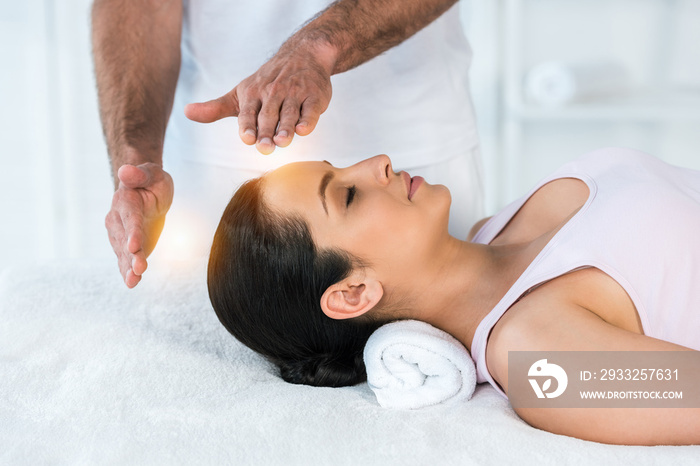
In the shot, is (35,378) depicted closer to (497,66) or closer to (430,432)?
(430,432)

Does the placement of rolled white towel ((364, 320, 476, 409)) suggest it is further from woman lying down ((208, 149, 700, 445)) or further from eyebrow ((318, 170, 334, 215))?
eyebrow ((318, 170, 334, 215))

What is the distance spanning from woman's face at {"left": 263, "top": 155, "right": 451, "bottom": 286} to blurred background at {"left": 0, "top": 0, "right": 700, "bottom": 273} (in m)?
1.38

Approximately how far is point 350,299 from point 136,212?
0.47 meters

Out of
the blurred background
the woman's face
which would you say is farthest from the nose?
the blurred background

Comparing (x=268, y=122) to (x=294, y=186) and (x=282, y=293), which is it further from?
(x=282, y=293)

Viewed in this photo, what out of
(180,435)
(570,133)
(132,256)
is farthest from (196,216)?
(570,133)

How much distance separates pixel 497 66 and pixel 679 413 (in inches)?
75.2

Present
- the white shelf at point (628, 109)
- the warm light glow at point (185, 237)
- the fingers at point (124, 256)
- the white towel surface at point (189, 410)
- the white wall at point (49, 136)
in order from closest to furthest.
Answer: the white towel surface at point (189, 410) → the fingers at point (124, 256) → the warm light glow at point (185, 237) → the white shelf at point (628, 109) → the white wall at point (49, 136)

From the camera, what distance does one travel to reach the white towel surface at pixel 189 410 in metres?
0.94

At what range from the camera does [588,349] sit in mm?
984

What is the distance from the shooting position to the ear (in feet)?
4.04

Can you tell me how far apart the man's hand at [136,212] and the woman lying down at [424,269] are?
0.51 feet

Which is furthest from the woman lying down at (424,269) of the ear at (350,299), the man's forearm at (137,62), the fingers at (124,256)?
the man's forearm at (137,62)

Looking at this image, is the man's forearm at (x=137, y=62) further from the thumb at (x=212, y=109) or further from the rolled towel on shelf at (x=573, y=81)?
the rolled towel on shelf at (x=573, y=81)
